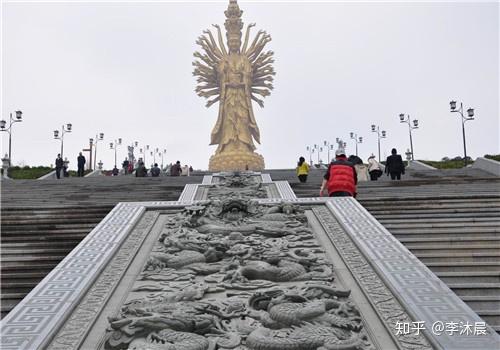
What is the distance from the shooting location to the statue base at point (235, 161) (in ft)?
91.8

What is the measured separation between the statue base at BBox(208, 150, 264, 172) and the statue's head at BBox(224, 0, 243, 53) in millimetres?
5960

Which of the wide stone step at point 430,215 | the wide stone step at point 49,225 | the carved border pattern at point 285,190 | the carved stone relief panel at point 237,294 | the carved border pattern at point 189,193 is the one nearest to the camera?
the carved stone relief panel at point 237,294

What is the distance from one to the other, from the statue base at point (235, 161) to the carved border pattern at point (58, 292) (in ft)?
63.1

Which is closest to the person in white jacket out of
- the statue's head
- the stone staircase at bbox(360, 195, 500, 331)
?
the stone staircase at bbox(360, 195, 500, 331)

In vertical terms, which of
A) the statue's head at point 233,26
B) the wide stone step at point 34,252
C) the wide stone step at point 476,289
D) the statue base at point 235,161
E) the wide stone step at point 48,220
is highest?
the statue's head at point 233,26

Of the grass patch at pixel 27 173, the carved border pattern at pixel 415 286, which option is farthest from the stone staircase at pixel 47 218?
the grass patch at pixel 27 173

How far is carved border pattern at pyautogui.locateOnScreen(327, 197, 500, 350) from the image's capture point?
195 inches

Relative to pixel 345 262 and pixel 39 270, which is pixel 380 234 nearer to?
pixel 345 262

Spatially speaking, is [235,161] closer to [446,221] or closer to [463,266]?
[446,221]

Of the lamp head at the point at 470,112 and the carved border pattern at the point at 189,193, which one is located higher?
the lamp head at the point at 470,112

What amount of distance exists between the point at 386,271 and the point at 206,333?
8.15 ft

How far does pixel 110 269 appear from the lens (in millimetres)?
6922

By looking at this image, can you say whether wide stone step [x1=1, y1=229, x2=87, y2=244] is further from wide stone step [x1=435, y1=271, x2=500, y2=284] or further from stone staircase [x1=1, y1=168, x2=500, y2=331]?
wide stone step [x1=435, y1=271, x2=500, y2=284]

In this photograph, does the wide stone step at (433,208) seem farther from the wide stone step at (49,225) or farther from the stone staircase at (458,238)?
the wide stone step at (49,225)
